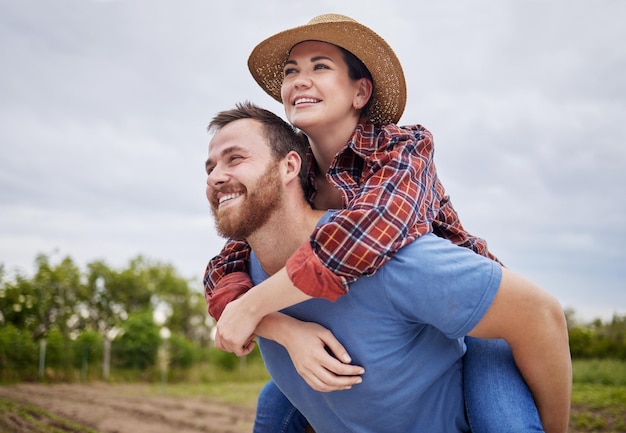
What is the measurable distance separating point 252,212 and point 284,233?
0.44 feet

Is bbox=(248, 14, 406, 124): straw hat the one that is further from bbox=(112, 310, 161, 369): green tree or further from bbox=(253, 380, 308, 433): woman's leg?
bbox=(112, 310, 161, 369): green tree

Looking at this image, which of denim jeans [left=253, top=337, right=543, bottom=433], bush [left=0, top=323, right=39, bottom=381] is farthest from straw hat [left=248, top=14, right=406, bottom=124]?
bush [left=0, top=323, right=39, bottom=381]

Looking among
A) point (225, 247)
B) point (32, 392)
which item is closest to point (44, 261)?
point (32, 392)

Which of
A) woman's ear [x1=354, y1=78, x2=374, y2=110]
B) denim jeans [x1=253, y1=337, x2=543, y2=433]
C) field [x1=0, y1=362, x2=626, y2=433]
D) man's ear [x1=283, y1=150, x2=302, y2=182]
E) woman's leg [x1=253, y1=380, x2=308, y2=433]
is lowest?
field [x1=0, y1=362, x2=626, y2=433]

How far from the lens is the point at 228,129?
2090 mm

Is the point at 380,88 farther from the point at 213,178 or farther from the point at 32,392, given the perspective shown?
the point at 32,392

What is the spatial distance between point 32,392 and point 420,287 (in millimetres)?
13161

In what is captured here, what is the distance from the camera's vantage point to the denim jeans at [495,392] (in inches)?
71.6

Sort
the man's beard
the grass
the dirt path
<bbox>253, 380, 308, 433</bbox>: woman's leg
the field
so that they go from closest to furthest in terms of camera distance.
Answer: the man's beard
<bbox>253, 380, 308, 433</bbox>: woman's leg
the grass
the field
the dirt path

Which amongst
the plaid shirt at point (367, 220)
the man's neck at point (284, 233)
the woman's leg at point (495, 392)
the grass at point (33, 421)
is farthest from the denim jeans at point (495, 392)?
the grass at point (33, 421)

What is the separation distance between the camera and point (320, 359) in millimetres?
Answer: 1771

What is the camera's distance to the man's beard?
75.6 inches

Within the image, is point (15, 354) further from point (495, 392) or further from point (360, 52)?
point (495, 392)

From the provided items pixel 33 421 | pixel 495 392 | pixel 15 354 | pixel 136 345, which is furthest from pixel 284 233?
pixel 136 345
